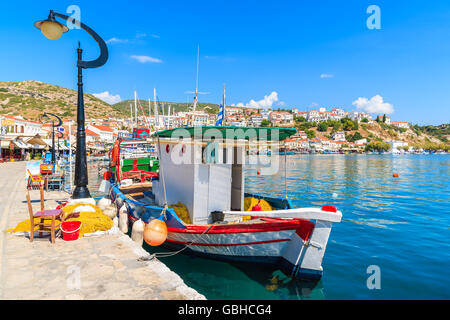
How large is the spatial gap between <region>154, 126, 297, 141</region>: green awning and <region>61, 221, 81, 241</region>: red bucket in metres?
3.50

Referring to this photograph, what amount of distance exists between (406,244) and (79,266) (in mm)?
10827

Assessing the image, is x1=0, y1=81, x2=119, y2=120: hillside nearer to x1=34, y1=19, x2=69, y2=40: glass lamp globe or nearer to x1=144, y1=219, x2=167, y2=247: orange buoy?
x1=34, y1=19, x2=69, y2=40: glass lamp globe

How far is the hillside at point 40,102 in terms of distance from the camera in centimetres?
9888

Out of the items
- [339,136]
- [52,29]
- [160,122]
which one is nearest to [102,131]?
[160,122]

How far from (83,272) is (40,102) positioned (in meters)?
135

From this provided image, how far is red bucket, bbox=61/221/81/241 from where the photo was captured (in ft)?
21.2

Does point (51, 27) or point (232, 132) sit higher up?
point (51, 27)

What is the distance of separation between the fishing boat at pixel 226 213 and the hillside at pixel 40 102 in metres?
93.9

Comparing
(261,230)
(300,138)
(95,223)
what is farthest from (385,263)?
(300,138)

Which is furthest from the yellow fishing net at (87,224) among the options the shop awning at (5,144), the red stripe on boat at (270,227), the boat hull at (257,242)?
the shop awning at (5,144)

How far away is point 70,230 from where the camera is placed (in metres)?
6.51

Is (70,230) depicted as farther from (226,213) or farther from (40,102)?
(40,102)

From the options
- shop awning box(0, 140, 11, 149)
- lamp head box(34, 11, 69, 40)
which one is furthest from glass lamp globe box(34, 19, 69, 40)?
shop awning box(0, 140, 11, 149)
